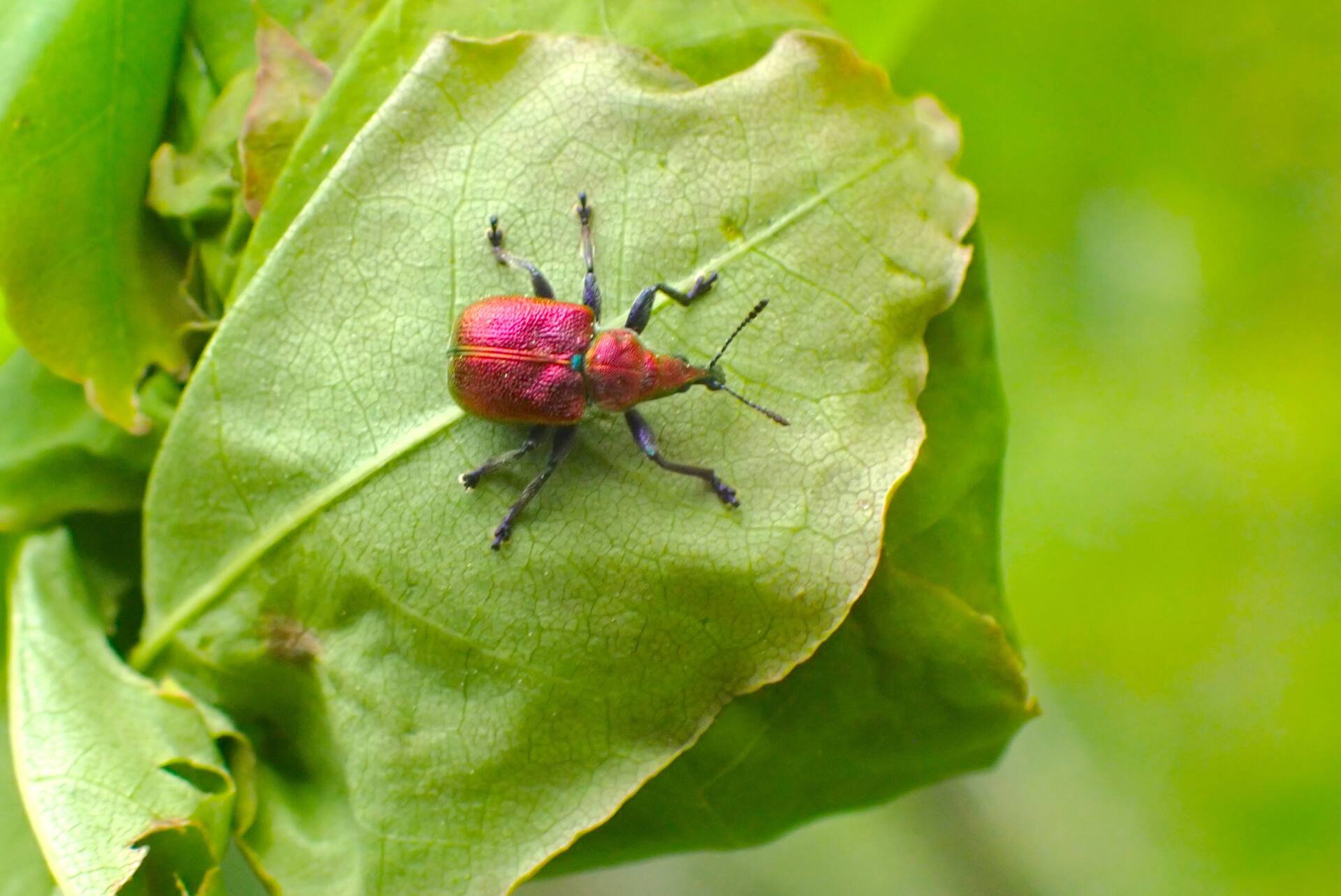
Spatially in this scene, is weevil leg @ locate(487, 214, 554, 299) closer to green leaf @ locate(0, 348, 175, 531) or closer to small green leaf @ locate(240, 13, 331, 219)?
small green leaf @ locate(240, 13, 331, 219)

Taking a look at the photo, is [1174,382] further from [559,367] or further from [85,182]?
[85,182]

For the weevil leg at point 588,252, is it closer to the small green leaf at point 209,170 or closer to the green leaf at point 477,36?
the green leaf at point 477,36

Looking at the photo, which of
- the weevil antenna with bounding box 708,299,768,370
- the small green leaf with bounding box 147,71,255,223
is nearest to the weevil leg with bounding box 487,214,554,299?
the weevil antenna with bounding box 708,299,768,370

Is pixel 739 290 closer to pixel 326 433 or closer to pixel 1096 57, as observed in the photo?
pixel 326 433

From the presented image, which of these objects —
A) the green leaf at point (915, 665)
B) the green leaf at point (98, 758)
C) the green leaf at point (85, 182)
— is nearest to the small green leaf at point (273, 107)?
the green leaf at point (85, 182)

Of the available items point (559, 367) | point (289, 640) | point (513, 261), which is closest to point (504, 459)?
point (559, 367)

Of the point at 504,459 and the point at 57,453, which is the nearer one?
the point at 504,459
